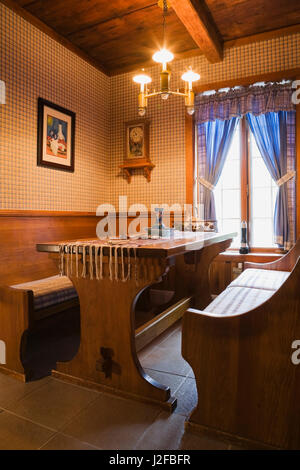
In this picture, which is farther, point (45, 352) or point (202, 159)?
point (202, 159)

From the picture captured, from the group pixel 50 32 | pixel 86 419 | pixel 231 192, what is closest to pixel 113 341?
pixel 86 419

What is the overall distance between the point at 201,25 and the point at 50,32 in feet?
6.12

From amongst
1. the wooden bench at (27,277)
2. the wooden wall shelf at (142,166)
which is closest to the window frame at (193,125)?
the wooden wall shelf at (142,166)

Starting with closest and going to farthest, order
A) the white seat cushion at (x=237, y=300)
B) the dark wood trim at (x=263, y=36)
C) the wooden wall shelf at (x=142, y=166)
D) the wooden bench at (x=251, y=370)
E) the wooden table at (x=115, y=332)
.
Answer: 1. the wooden bench at (x=251, y=370)
2. the wooden table at (x=115, y=332)
3. the white seat cushion at (x=237, y=300)
4. the dark wood trim at (x=263, y=36)
5. the wooden wall shelf at (x=142, y=166)

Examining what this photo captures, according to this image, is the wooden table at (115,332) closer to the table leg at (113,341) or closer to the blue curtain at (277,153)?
the table leg at (113,341)

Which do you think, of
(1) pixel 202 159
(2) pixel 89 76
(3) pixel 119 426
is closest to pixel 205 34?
(1) pixel 202 159

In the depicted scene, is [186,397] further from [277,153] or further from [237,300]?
[277,153]

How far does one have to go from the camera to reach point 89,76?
462cm

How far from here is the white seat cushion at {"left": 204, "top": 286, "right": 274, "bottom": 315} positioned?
189 cm

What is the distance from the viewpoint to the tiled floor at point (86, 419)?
145 centimetres

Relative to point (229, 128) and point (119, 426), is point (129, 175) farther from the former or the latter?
point (119, 426)

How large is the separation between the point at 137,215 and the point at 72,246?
2832 mm

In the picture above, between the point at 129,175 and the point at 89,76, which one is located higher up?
the point at 89,76

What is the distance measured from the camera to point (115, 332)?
1.88 metres
